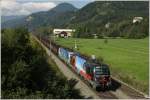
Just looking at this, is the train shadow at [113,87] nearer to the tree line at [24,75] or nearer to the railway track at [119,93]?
the railway track at [119,93]

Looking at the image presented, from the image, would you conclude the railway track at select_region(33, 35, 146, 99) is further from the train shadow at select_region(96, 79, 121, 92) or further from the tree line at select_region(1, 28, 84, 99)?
the tree line at select_region(1, 28, 84, 99)

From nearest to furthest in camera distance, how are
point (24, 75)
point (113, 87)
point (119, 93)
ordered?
1. point (24, 75)
2. point (119, 93)
3. point (113, 87)

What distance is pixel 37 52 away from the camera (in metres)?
35.8

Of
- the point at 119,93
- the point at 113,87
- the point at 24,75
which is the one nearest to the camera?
the point at 24,75

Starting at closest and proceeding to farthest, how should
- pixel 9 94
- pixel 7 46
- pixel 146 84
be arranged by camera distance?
pixel 9 94
pixel 7 46
pixel 146 84

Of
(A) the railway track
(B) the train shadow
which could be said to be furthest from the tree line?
(B) the train shadow

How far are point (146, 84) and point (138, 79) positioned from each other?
14.7 ft

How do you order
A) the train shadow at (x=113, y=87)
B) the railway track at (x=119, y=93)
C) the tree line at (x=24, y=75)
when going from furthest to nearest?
the train shadow at (x=113, y=87)
the railway track at (x=119, y=93)
the tree line at (x=24, y=75)

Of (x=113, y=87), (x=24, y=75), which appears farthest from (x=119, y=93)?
(x=24, y=75)

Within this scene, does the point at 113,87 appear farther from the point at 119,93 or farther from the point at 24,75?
the point at 24,75

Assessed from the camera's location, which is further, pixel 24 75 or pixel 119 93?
pixel 119 93

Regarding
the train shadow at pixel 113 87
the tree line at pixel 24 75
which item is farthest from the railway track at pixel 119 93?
the tree line at pixel 24 75

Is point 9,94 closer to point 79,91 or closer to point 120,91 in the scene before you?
point 79,91

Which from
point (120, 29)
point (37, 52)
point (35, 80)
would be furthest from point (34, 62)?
point (120, 29)
